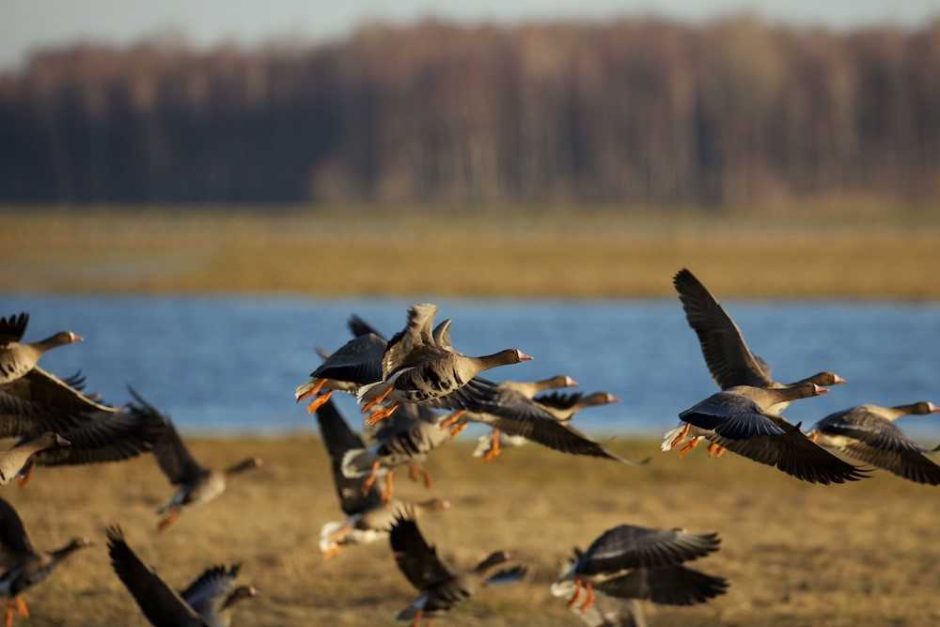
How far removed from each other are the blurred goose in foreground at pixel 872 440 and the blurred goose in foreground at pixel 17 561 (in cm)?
451

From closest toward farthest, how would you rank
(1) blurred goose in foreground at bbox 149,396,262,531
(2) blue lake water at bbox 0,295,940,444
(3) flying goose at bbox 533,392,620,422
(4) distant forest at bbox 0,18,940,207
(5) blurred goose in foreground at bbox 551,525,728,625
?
1. (5) blurred goose in foreground at bbox 551,525,728,625
2. (3) flying goose at bbox 533,392,620,422
3. (1) blurred goose in foreground at bbox 149,396,262,531
4. (2) blue lake water at bbox 0,295,940,444
5. (4) distant forest at bbox 0,18,940,207

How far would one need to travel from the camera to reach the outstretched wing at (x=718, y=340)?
363 inches

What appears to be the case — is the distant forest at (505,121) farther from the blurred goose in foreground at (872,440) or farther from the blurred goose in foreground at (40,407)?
the blurred goose in foreground at (40,407)

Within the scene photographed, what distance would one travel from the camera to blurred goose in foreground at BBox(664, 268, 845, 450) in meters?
9.20

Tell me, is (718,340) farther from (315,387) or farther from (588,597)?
(315,387)

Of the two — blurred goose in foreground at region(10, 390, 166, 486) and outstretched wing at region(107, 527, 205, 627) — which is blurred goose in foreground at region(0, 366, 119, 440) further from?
outstretched wing at region(107, 527, 205, 627)

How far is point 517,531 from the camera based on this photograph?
13.6 m

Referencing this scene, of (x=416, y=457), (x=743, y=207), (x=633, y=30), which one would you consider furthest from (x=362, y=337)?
(x=633, y=30)

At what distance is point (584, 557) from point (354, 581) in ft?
10.4

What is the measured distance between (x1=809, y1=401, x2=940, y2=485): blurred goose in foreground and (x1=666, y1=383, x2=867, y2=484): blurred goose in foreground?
2.29 ft

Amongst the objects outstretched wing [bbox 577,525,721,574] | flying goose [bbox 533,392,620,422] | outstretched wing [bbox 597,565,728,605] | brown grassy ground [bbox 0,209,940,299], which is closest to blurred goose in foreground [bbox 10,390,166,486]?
flying goose [bbox 533,392,620,422]

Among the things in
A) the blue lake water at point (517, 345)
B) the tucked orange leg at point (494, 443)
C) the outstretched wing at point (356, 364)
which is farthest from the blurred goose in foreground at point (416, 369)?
the blue lake water at point (517, 345)

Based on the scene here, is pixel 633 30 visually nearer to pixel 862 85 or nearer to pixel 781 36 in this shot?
pixel 781 36

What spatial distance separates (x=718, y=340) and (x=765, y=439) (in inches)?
58.1
